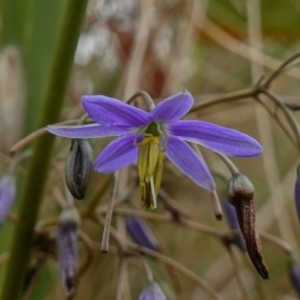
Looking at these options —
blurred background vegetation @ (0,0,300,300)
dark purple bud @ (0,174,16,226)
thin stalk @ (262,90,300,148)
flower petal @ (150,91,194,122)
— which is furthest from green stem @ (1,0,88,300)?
blurred background vegetation @ (0,0,300,300)

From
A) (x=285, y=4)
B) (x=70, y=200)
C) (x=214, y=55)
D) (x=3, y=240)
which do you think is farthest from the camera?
(x=214, y=55)

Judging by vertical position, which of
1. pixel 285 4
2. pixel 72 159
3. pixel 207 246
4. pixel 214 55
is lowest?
pixel 207 246

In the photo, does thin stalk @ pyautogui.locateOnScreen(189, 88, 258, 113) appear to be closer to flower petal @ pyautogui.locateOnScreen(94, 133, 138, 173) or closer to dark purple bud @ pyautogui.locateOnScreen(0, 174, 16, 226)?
flower petal @ pyautogui.locateOnScreen(94, 133, 138, 173)

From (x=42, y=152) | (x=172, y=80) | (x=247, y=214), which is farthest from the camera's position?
(x=172, y=80)

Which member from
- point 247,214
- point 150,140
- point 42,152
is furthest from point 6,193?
point 247,214

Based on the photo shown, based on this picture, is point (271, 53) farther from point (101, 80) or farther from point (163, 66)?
point (101, 80)

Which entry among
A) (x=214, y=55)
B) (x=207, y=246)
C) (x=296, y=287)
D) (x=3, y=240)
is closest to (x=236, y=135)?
(x=296, y=287)

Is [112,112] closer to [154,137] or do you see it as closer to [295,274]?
[154,137]
